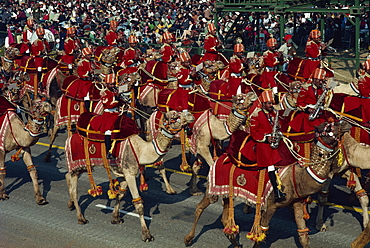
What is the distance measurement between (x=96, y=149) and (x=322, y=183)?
6225 mm

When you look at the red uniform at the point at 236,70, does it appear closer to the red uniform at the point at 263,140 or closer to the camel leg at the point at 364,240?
the red uniform at the point at 263,140

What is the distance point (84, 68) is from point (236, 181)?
374 inches

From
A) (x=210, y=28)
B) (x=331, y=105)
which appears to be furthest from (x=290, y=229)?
(x=210, y=28)

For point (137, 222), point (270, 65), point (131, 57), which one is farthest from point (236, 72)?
point (137, 222)

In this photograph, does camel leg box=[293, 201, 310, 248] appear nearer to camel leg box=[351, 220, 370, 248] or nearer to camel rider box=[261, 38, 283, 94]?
camel leg box=[351, 220, 370, 248]

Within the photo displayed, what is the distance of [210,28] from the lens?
2484 cm

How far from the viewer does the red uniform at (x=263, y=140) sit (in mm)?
13648

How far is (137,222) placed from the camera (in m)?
17.2

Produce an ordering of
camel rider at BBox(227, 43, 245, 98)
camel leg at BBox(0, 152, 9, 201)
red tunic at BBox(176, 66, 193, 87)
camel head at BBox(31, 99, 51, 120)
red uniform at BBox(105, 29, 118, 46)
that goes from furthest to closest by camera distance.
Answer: red uniform at BBox(105, 29, 118, 46) < camel rider at BBox(227, 43, 245, 98) < camel leg at BBox(0, 152, 9, 201) < red tunic at BBox(176, 66, 193, 87) < camel head at BBox(31, 99, 51, 120)

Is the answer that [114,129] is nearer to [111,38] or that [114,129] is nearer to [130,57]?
[130,57]

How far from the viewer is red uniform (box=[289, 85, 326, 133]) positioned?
607 inches

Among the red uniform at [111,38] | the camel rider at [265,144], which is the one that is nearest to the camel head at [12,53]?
the red uniform at [111,38]

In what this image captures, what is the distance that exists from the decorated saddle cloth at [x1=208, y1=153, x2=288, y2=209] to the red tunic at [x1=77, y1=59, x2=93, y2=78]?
8867 mm

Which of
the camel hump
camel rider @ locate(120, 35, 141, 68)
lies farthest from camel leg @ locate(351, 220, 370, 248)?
camel rider @ locate(120, 35, 141, 68)
